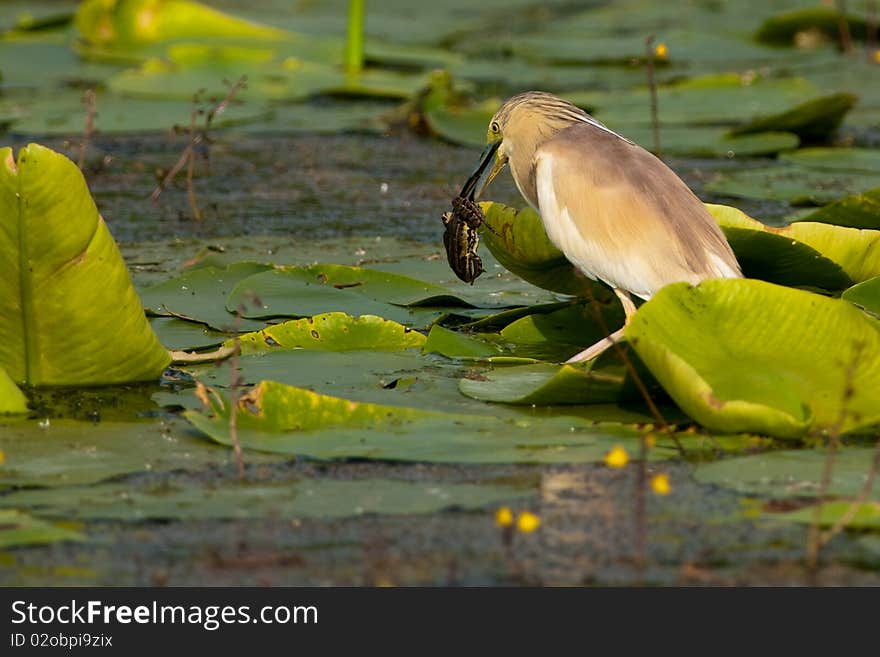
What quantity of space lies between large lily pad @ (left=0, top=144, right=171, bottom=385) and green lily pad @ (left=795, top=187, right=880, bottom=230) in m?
2.17

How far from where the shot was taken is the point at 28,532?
299 cm

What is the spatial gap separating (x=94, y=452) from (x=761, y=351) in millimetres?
1629

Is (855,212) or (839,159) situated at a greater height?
(855,212)

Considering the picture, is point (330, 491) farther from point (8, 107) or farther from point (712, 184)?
point (8, 107)

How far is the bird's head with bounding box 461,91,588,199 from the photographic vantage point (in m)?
4.61

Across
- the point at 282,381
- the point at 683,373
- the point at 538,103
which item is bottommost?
the point at 282,381

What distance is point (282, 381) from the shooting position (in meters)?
4.09

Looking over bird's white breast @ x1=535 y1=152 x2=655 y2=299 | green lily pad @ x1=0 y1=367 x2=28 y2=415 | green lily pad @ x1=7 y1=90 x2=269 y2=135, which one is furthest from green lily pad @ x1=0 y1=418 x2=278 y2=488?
green lily pad @ x1=7 y1=90 x2=269 y2=135

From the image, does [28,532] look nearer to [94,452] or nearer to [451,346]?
[94,452]

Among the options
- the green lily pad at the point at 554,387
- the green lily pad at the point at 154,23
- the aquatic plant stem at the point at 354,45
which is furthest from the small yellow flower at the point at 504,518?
the green lily pad at the point at 154,23

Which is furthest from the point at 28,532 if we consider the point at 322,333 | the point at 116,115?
the point at 116,115

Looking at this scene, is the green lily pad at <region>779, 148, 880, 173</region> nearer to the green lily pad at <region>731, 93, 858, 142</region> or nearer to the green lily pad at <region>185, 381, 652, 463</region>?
the green lily pad at <region>731, 93, 858, 142</region>

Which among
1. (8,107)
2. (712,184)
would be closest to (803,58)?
(712,184)

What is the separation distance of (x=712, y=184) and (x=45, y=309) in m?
3.54
